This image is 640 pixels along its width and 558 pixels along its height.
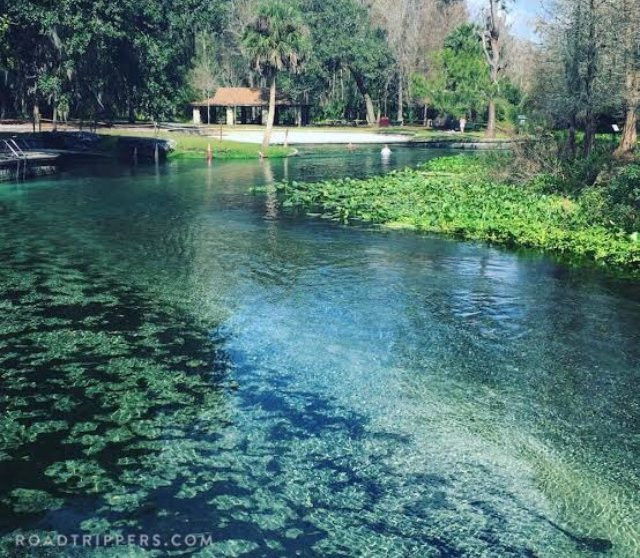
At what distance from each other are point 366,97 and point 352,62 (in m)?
6.60

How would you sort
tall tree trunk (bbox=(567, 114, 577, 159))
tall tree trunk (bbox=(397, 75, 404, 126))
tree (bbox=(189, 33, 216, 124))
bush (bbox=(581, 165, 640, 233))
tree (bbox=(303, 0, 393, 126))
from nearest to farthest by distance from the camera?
1. bush (bbox=(581, 165, 640, 233))
2. tall tree trunk (bbox=(567, 114, 577, 159))
3. tree (bbox=(303, 0, 393, 126))
4. tree (bbox=(189, 33, 216, 124))
5. tall tree trunk (bbox=(397, 75, 404, 126))

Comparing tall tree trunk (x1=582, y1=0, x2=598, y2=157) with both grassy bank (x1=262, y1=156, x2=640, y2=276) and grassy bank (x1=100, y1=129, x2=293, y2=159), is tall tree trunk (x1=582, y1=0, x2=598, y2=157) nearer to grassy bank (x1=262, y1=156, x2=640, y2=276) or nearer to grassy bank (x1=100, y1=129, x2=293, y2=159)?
grassy bank (x1=262, y1=156, x2=640, y2=276)

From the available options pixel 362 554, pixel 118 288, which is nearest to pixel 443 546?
pixel 362 554

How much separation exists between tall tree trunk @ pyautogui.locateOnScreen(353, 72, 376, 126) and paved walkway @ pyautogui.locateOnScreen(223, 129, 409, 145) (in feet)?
50.1

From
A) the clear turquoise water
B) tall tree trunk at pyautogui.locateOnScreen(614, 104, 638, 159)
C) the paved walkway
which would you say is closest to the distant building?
the paved walkway

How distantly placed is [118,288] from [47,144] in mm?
44572

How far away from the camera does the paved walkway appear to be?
7538cm

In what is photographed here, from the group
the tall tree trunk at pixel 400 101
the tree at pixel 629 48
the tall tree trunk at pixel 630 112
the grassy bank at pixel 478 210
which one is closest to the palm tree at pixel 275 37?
the grassy bank at pixel 478 210

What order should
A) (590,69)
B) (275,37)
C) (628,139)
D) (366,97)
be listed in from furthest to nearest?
(366,97) < (275,37) < (590,69) < (628,139)

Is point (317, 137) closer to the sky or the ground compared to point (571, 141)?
closer to the sky

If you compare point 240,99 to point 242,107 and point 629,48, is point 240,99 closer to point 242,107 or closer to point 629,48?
point 242,107

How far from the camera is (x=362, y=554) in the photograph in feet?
25.1

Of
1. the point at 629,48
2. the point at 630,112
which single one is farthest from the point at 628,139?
the point at 629,48

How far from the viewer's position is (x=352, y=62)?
95250 mm
